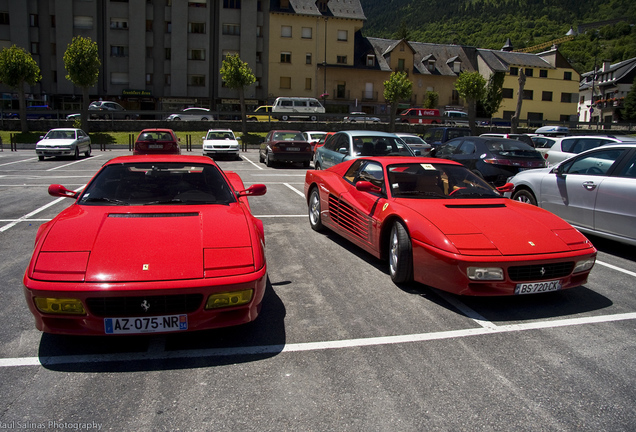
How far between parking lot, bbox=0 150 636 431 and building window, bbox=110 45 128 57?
162 feet

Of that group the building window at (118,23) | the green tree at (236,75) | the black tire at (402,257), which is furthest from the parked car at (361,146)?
the building window at (118,23)

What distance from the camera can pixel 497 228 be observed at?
199 inches

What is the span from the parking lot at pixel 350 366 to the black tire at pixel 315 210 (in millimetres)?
2366

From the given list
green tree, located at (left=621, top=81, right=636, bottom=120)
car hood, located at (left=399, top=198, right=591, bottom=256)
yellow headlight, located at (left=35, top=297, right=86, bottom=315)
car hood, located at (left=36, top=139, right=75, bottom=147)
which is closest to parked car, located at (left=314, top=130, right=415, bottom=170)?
car hood, located at (left=399, top=198, right=591, bottom=256)

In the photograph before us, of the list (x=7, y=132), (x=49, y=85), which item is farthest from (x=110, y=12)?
(x=7, y=132)

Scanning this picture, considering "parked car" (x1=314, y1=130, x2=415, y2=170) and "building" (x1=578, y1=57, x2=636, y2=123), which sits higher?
"building" (x1=578, y1=57, x2=636, y2=123)

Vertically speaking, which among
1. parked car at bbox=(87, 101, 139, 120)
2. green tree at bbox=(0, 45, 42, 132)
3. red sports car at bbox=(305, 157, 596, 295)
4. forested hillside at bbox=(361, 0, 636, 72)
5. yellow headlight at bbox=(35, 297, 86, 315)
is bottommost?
yellow headlight at bbox=(35, 297, 86, 315)

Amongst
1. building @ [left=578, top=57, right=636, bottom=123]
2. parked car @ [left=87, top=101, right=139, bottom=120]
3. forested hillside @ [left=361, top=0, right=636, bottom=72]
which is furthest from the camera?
forested hillside @ [left=361, top=0, right=636, bottom=72]

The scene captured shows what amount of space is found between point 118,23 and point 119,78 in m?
5.29

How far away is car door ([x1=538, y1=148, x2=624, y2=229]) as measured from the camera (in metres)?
7.22

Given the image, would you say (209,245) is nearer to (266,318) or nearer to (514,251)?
(266,318)

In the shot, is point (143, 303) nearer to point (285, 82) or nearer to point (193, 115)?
point (193, 115)

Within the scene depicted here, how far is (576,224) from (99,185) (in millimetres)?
6523

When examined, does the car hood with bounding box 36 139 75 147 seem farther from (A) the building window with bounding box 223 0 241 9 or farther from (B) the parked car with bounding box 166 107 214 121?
(A) the building window with bounding box 223 0 241 9
